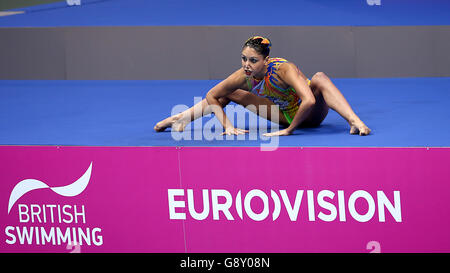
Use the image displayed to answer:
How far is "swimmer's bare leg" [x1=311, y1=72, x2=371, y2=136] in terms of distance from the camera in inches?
148

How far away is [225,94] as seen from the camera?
4.03 m

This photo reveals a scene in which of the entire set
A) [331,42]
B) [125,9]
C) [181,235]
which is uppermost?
[125,9]

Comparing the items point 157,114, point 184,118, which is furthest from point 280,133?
point 157,114

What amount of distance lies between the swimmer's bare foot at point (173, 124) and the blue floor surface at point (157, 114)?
0.05 meters

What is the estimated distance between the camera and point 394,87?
5.45 meters

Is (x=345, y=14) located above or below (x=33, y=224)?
above

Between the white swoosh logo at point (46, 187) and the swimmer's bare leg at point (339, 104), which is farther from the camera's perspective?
the swimmer's bare leg at point (339, 104)

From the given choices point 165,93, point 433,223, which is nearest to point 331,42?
point 165,93

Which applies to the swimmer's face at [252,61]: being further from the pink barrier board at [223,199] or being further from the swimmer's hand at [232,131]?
the pink barrier board at [223,199]

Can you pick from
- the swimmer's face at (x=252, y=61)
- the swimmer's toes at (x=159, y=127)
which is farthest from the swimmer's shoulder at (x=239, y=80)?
the swimmer's toes at (x=159, y=127)

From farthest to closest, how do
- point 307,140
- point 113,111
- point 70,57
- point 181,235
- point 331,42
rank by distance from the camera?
1. point 70,57
2. point 331,42
3. point 113,111
4. point 307,140
5. point 181,235

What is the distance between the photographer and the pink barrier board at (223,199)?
275 cm

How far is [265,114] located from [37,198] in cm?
170

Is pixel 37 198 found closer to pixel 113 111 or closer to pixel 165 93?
pixel 113 111
